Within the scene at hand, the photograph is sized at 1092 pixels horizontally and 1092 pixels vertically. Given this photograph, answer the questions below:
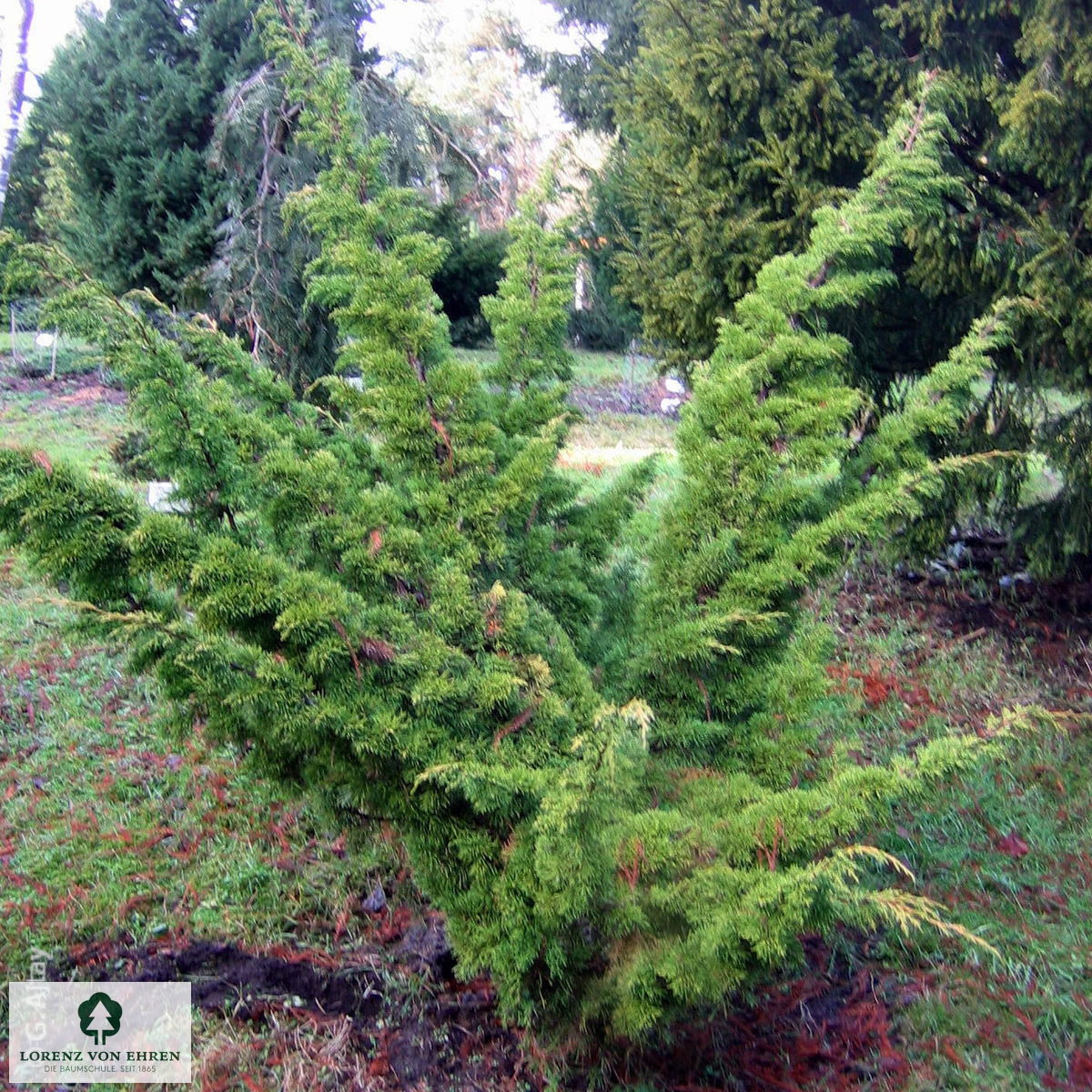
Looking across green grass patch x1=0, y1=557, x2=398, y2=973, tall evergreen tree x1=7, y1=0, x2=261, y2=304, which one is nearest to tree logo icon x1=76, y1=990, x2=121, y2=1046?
green grass patch x1=0, y1=557, x2=398, y2=973

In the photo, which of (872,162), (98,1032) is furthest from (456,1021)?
(872,162)

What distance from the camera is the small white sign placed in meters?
2.83

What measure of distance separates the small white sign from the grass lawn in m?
0.09

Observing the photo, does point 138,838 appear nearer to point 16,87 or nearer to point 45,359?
point 16,87

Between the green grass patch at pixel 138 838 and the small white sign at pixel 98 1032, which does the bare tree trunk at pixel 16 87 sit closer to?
the green grass patch at pixel 138 838

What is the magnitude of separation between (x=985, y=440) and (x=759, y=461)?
2.67 meters

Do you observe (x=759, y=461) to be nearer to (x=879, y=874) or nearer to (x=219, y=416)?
(x=219, y=416)

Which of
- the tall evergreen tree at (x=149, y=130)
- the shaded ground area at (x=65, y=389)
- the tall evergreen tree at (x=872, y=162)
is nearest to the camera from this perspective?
the tall evergreen tree at (x=872, y=162)

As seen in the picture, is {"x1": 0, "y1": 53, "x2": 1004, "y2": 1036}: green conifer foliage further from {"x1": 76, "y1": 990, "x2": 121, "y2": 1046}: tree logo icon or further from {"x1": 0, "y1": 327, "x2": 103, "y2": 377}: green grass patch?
{"x1": 0, "y1": 327, "x2": 103, "y2": 377}: green grass patch

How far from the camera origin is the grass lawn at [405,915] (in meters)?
2.89

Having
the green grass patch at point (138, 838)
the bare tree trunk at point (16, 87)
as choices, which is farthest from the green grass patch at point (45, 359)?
the green grass patch at point (138, 838)

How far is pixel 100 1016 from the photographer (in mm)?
3020

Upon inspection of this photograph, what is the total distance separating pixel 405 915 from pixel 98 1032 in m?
1.09

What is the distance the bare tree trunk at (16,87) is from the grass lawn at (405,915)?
270 centimetres
